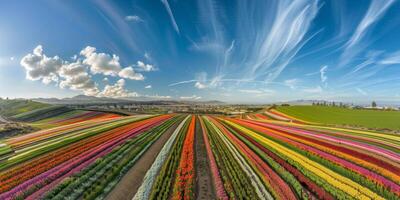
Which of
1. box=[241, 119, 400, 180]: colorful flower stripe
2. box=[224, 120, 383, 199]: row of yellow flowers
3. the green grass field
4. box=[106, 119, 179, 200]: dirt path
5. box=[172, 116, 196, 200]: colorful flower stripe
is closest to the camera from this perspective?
box=[224, 120, 383, 199]: row of yellow flowers

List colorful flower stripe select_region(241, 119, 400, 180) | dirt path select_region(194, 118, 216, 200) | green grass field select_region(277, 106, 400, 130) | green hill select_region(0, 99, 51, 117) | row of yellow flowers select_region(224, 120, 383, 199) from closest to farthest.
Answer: row of yellow flowers select_region(224, 120, 383, 199) → dirt path select_region(194, 118, 216, 200) → colorful flower stripe select_region(241, 119, 400, 180) → green grass field select_region(277, 106, 400, 130) → green hill select_region(0, 99, 51, 117)

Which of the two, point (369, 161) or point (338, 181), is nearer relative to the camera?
point (338, 181)

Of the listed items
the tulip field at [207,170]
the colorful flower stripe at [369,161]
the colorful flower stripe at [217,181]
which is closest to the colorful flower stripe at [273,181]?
the tulip field at [207,170]

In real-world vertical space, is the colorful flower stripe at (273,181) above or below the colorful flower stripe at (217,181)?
above

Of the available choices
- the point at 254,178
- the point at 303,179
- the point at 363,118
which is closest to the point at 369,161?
the point at 303,179

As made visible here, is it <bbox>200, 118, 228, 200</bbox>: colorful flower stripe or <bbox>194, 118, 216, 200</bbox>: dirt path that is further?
<bbox>194, 118, 216, 200</bbox>: dirt path

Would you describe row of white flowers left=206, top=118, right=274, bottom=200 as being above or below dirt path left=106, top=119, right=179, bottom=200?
above

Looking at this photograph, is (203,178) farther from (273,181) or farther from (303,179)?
(303,179)

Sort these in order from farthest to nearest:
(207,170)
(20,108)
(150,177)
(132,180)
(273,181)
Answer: (20,108), (207,170), (150,177), (132,180), (273,181)

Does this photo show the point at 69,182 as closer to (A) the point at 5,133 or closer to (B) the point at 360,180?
(B) the point at 360,180

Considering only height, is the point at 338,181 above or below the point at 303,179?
above

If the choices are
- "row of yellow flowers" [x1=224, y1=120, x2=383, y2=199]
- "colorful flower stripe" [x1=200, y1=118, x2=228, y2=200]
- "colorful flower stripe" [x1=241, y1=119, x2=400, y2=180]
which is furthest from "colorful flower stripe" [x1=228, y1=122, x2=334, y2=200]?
"colorful flower stripe" [x1=241, y1=119, x2=400, y2=180]

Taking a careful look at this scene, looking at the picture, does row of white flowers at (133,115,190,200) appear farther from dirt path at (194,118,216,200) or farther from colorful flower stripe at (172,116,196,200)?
dirt path at (194,118,216,200)

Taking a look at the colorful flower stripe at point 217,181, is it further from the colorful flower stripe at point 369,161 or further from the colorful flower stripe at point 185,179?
the colorful flower stripe at point 369,161
